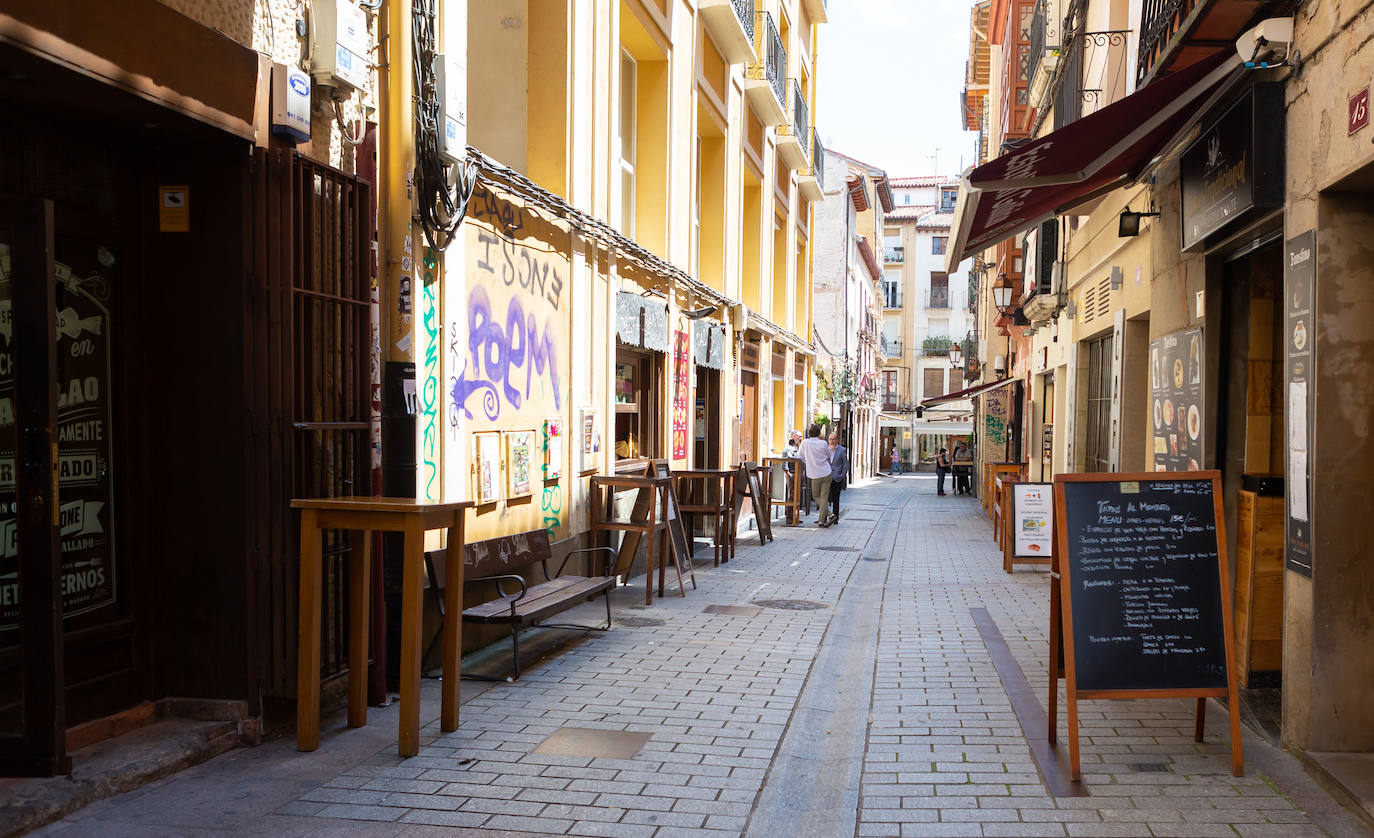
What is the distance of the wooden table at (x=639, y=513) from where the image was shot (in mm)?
9555

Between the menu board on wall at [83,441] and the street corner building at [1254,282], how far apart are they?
15.4 ft

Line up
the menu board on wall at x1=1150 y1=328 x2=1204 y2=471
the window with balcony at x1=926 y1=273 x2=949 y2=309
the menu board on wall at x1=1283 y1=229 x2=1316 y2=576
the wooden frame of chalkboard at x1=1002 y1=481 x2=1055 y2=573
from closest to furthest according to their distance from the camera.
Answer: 1. the menu board on wall at x1=1283 y1=229 x2=1316 y2=576
2. the menu board on wall at x1=1150 y1=328 x2=1204 y2=471
3. the wooden frame of chalkboard at x1=1002 y1=481 x2=1055 y2=573
4. the window with balcony at x1=926 y1=273 x2=949 y2=309

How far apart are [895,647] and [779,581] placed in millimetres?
3591

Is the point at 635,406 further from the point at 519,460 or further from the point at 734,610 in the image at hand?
the point at 519,460

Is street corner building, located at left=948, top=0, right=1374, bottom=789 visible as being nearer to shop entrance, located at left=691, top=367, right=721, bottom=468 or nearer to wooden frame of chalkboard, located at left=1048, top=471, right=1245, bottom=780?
wooden frame of chalkboard, located at left=1048, top=471, right=1245, bottom=780

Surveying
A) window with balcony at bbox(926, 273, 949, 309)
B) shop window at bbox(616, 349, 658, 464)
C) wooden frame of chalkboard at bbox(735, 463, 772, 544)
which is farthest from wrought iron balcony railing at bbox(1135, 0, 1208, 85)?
window with balcony at bbox(926, 273, 949, 309)

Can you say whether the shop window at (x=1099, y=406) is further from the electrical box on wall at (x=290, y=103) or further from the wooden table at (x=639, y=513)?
the electrical box on wall at (x=290, y=103)

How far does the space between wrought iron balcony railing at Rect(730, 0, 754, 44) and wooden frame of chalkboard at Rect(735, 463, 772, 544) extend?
613 centimetres

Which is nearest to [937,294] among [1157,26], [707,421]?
[707,421]

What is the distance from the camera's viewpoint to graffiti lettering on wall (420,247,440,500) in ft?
21.1

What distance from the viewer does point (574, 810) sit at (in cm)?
430

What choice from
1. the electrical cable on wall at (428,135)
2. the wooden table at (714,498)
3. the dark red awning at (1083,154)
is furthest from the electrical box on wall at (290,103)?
the wooden table at (714,498)

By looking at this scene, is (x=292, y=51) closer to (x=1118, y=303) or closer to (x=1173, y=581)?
(x=1173, y=581)

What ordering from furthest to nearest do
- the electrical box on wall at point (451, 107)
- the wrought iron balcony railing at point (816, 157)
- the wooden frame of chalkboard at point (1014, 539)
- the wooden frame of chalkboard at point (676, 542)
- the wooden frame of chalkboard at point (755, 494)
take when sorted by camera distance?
the wrought iron balcony railing at point (816, 157), the wooden frame of chalkboard at point (755, 494), the wooden frame of chalkboard at point (1014, 539), the wooden frame of chalkboard at point (676, 542), the electrical box on wall at point (451, 107)
